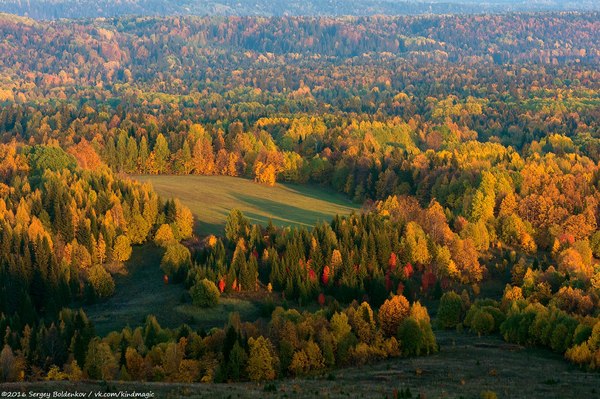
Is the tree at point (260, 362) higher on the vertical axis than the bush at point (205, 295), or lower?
higher

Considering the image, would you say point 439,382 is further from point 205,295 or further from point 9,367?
point 205,295

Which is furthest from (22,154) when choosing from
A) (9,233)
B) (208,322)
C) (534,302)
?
(534,302)

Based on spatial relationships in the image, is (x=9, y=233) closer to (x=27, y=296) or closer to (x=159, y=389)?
(x=27, y=296)

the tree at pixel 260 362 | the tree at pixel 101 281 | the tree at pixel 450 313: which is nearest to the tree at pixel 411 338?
the tree at pixel 260 362

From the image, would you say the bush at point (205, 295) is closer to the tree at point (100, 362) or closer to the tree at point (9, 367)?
the tree at point (100, 362)

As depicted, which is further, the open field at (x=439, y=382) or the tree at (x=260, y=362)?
the tree at (x=260, y=362)
